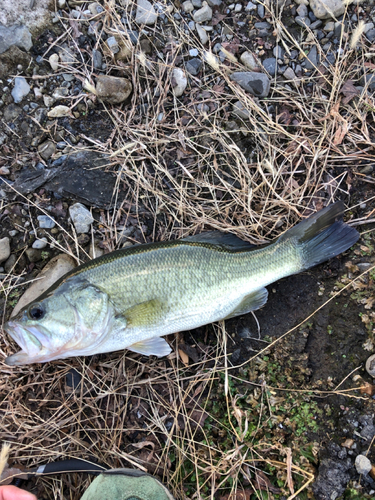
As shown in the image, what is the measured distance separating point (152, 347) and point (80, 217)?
1595 mm

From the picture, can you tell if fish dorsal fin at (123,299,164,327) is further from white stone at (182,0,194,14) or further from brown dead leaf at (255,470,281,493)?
white stone at (182,0,194,14)

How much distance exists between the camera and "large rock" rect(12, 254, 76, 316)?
3604mm

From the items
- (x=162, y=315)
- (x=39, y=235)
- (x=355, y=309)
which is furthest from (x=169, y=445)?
(x=39, y=235)

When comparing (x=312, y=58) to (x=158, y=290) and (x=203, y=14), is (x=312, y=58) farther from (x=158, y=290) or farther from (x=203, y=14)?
(x=158, y=290)

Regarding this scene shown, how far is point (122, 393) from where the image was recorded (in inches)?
136

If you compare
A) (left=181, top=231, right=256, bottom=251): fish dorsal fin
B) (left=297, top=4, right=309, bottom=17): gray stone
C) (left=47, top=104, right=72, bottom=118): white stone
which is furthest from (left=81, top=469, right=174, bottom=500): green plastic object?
(left=297, top=4, right=309, bottom=17): gray stone

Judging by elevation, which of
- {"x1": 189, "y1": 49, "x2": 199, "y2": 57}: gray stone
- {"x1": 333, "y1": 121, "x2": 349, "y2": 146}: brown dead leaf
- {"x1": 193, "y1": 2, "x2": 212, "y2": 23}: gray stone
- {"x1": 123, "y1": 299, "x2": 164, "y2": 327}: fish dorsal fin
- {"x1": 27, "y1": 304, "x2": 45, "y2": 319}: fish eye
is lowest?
{"x1": 123, "y1": 299, "x2": 164, "y2": 327}: fish dorsal fin

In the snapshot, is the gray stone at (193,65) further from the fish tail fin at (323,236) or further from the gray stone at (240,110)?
the fish tail fin at (323,236)

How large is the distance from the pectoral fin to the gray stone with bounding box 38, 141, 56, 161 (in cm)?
265

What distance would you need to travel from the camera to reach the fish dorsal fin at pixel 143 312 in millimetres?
3094

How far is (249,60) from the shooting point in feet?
12.4

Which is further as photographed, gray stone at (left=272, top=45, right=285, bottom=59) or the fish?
gray stone at (left=272, top=45, right=285, bottom=59)

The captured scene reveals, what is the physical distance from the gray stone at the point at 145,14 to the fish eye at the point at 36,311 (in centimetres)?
329

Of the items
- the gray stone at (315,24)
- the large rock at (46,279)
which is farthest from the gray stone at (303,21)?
the large rock at (46,279)
